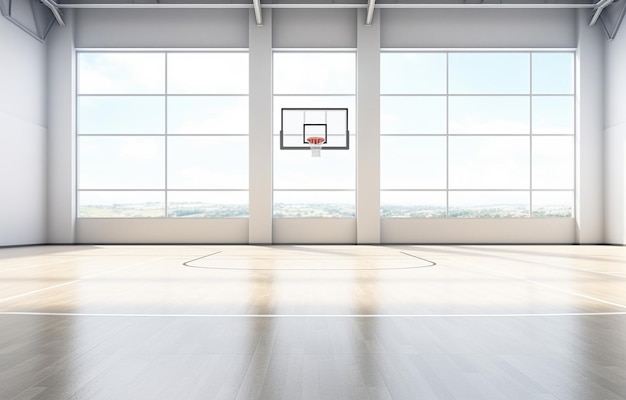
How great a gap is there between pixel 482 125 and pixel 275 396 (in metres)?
16.8

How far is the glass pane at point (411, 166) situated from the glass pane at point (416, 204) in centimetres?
27

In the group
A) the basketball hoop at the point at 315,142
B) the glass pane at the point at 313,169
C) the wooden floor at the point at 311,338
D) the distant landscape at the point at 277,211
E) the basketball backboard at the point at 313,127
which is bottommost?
the wooden floor at the point at 311,338

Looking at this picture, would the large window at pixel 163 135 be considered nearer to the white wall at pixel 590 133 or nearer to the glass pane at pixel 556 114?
the glass pane at pixel 556 114

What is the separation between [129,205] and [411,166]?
31.8 ft

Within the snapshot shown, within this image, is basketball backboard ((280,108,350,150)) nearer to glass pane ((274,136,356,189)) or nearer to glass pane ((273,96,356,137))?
glass pane ((273,96,356,137))

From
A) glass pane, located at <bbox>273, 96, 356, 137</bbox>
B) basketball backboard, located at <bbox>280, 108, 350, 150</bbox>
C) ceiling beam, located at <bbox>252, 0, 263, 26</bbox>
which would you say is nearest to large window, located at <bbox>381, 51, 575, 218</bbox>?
glass pane, located at <bbox>273, 96, 356, 137</bbox>

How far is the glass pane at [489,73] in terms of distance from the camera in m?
17.9

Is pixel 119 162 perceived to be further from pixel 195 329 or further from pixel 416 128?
pixel 195 329

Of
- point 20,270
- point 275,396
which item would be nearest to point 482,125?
point 20,270

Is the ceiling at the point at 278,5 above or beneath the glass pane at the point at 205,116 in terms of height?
above

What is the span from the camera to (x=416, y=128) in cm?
1780

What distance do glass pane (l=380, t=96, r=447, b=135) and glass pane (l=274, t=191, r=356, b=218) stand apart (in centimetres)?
287

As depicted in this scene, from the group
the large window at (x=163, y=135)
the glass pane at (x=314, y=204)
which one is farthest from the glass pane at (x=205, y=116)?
the glass pane at (x=314, y=204)

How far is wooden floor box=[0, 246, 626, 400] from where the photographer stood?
8.73 feet
